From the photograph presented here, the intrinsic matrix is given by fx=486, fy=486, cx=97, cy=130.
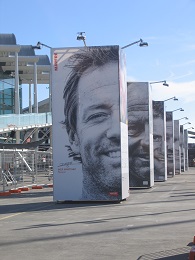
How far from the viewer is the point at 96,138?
19.7 metres

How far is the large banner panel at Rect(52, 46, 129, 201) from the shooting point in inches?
771

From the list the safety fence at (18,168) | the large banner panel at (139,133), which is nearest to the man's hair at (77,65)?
the safety fence at (18,168)

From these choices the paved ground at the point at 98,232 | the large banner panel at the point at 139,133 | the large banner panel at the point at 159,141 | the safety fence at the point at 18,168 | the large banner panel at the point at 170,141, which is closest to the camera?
the paved ground at the point at 98,232

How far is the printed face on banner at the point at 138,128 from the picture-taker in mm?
31016

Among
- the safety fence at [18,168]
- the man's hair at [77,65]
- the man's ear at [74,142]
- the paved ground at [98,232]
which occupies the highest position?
the man's hair at [77,65]

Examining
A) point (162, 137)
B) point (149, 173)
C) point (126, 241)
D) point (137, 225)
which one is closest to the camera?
point (126, 241)

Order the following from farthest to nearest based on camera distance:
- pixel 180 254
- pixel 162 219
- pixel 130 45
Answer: pixel 130 45 < pixel 162 219 < pixel 180 254

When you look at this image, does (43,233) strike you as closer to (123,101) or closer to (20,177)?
(123,101)

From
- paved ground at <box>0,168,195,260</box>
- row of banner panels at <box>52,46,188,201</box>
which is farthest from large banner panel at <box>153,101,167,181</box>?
paved ground at <box>0,168,195,260</box>

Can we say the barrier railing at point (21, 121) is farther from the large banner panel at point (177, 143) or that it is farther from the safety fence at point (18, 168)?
the large banner panel at point (177, 143)

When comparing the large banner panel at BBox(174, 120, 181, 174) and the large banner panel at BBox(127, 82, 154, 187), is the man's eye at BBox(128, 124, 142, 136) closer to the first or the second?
the large banner panel at BBox(127, 82, 154, 187)

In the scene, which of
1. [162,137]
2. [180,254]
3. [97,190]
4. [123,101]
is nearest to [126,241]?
[180,254]

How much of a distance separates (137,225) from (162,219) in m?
1.55

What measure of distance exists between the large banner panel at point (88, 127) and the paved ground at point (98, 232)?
1.37 meters
